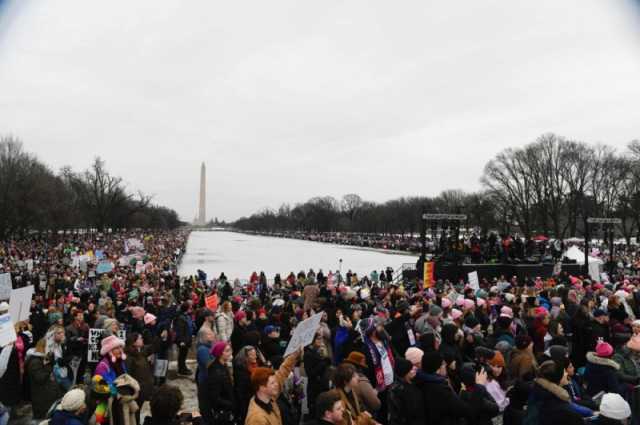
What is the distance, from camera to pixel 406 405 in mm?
4203

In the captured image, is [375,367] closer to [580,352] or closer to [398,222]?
[580,352]

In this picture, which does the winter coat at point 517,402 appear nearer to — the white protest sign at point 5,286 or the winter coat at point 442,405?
the winter coat at point 442,405

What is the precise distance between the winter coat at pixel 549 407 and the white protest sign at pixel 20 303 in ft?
29.9

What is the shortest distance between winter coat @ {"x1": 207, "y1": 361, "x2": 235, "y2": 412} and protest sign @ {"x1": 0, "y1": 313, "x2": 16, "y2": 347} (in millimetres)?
3759

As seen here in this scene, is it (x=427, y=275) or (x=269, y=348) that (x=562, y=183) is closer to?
(x=427, y=275)

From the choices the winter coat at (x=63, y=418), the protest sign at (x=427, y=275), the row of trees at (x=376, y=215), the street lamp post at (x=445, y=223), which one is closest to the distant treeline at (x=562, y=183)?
the row of trees at (x=376, y=215)

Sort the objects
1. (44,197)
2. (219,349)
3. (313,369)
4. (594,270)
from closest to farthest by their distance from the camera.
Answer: (219,349) < (313,369) < (594,270) < (44,197)

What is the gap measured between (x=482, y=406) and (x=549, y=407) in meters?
0.53

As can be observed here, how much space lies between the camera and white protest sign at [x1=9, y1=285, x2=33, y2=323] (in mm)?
9383

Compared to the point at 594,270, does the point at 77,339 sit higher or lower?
lower

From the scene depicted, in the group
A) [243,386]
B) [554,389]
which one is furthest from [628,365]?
[243,386]

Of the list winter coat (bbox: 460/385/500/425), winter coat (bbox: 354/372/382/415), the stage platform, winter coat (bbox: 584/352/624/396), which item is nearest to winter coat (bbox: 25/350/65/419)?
winter coat (bbox: 354/372/382/415)

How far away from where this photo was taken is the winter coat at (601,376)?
17.5 feet

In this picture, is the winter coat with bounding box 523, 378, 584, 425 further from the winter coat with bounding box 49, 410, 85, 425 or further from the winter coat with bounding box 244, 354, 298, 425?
the winter coat with bounding box 49, 410, 85, 425
